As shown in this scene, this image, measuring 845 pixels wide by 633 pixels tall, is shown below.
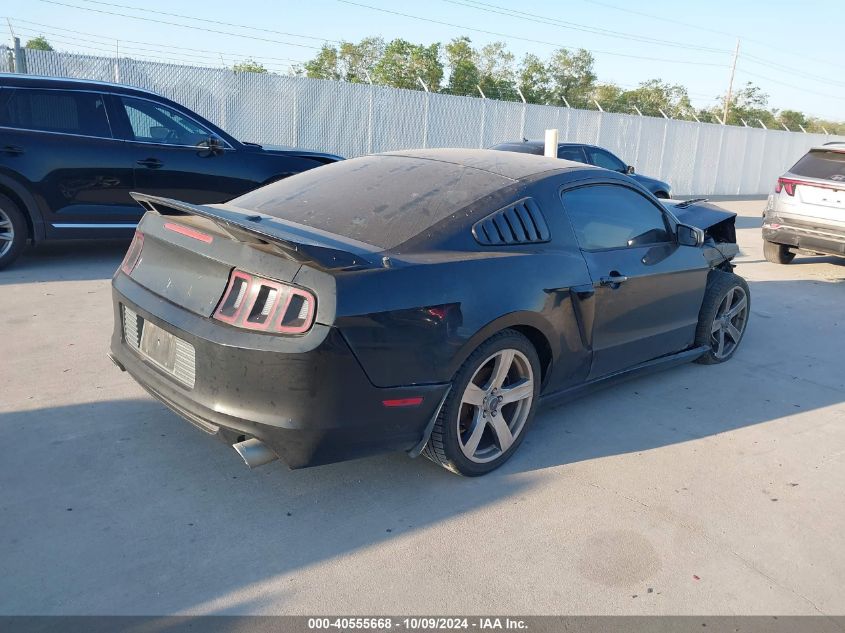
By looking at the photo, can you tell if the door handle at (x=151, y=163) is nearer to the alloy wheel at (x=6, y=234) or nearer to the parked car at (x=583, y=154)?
the alloy wheel at (x=6, y=234)

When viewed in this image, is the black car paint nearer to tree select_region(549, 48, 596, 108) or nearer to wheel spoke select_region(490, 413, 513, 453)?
wheel spoke select_region(490, 413, 513, 453)

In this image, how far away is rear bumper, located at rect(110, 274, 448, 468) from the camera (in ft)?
9.10

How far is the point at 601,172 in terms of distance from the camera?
432 cm

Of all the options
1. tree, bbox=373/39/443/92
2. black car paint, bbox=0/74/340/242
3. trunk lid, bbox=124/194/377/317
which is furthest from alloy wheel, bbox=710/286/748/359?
tree, bbox=373/39/443/92

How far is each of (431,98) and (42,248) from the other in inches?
442

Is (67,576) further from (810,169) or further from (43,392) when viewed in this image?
(810,169)

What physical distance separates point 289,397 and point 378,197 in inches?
52.3

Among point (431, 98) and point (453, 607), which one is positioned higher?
point (431, 98)

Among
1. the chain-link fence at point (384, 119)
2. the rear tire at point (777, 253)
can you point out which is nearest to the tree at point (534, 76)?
the chain-link fence at point (384, 119)

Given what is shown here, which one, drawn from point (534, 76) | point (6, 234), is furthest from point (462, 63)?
point (6, 234)

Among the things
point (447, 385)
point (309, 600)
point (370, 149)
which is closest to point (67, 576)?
point (309, 600)

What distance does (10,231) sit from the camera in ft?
22.2

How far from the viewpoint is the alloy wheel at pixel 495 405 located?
135 inches

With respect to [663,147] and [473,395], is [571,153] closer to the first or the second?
[473,395]
